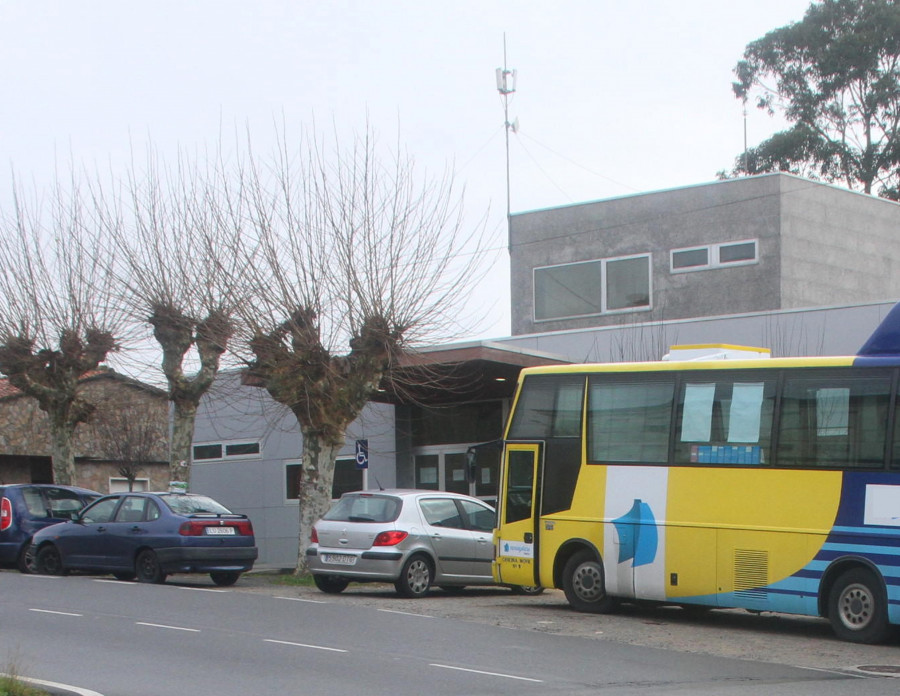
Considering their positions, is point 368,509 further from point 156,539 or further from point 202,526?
point 156,539

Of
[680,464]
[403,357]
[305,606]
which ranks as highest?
[403,357]

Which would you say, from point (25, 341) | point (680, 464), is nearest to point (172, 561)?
point (680, 464)

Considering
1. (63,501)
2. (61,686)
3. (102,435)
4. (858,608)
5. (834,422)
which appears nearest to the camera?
(61,686)

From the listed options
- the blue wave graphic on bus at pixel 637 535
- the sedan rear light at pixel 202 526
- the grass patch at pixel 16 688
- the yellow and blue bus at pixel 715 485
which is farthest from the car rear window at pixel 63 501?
the grass patch at pixel 16 688

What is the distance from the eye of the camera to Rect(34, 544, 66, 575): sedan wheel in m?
21.1

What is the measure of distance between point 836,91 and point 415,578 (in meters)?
36.5

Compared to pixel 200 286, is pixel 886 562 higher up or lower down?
lower down

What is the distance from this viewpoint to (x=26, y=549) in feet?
71.6

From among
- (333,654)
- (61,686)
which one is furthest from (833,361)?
(61,686)

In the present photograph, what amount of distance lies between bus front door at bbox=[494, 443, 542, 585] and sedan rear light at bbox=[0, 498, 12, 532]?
388 inches

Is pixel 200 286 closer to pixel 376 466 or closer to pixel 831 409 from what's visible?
pixel 376 466

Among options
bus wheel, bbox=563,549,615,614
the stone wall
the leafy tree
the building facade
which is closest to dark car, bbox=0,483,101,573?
bus wheel, bbox=563,549,615,614

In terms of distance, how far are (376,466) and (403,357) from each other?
7960 mm

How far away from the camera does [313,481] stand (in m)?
22.3
